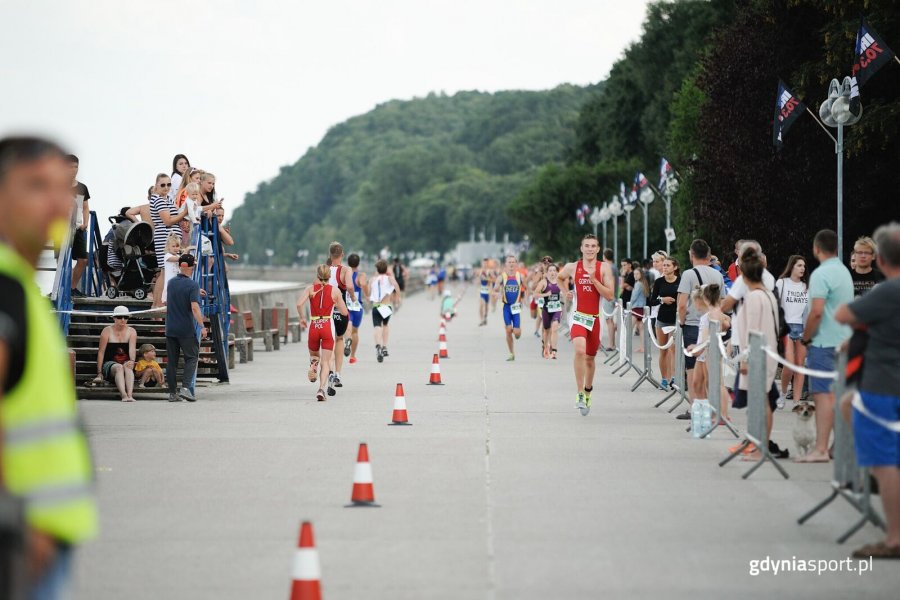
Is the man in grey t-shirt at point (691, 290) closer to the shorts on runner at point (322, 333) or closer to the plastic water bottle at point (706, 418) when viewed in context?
the plastic water bottle at point (706, 418)

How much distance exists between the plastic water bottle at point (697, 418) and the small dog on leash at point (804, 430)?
2127 millimetres

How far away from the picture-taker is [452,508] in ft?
33.2

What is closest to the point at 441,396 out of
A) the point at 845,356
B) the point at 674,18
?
the point at 845,356

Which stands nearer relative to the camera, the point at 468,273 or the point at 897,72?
the point at 897,72

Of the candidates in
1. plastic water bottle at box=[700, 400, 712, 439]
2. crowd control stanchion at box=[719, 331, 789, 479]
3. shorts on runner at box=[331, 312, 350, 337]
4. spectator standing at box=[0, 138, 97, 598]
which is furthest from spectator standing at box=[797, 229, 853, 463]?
shorts on runner at box=[331, 312, 350, 337]

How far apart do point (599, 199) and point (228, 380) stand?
7141cm

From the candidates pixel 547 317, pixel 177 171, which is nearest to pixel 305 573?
pixel 177 171

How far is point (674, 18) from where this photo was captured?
3410 inches

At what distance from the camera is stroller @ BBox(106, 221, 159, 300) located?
22500mm

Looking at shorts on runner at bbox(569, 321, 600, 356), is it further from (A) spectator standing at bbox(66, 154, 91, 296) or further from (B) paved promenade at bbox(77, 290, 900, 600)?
(A) spectator standing at bbox(66, 154, 91, 296)

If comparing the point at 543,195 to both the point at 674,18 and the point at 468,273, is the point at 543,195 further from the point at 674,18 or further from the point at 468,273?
the point at 468,273

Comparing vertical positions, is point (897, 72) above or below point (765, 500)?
above

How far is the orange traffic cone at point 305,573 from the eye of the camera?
6.58m

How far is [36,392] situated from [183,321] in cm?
1483
